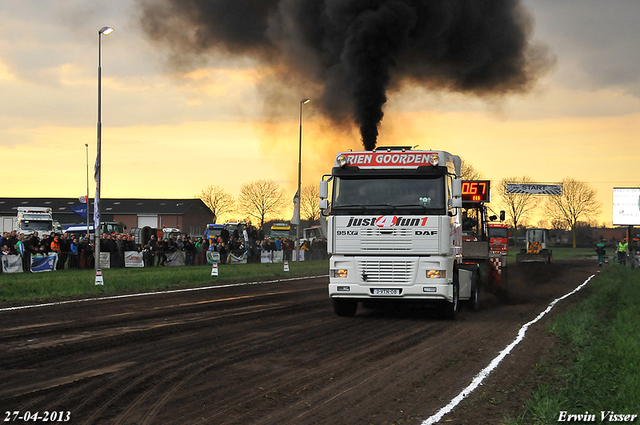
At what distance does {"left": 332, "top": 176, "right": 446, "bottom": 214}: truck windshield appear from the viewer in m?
13.3

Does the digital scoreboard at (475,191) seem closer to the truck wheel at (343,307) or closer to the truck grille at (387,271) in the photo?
the truck wheel at (343,307)

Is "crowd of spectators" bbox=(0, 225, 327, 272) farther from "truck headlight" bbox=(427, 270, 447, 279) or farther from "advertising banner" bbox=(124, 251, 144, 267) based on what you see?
"truck headlight" bbox=(427, 270, 447, 279)

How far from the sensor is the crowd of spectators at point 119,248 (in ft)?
A: 89.5

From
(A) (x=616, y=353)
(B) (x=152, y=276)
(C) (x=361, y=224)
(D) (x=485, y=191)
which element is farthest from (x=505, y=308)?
(B) (x=152, y=276)

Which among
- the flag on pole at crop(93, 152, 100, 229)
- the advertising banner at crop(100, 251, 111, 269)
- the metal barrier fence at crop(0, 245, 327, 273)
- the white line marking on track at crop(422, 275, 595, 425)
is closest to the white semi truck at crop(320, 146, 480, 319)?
the white line marking on track at crop(422, 275, 595, 425)

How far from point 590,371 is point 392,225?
555cm

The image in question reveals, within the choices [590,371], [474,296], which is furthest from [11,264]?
[590,371]

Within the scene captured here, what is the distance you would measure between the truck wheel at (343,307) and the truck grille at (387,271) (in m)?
1.23

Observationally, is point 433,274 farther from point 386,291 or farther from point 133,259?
point 133,259

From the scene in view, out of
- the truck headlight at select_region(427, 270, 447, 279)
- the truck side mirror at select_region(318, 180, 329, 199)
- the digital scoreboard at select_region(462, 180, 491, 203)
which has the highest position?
the digital scoreboard at select_region(462, 180, 491, 203)

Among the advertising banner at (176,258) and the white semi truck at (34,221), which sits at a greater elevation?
the white semi truck at (34,221)

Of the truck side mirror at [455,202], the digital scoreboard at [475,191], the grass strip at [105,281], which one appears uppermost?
the digital scoreboard at [475,191]

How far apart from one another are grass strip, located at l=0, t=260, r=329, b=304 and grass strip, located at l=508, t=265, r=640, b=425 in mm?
12814

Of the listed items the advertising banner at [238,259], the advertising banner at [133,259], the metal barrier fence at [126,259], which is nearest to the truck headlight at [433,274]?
the metal barrier fence at [126,259]
